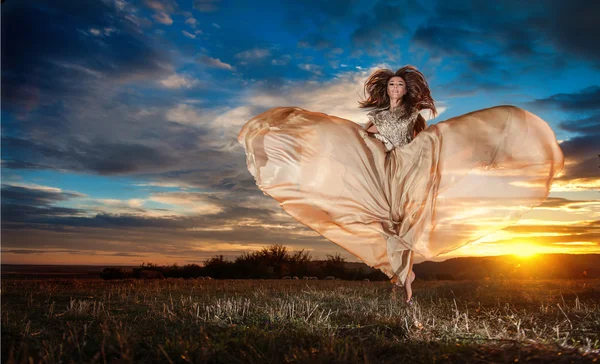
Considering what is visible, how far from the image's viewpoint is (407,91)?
7.16 m

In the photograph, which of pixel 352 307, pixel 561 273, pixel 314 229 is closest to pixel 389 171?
pixel 314 229

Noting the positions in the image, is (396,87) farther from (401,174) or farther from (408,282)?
(408,282)

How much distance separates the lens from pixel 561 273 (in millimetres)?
12500

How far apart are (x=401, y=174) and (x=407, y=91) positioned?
157 centimetres

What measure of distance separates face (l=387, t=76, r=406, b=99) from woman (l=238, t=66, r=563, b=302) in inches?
0.8

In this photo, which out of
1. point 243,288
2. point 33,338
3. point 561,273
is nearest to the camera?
point 33,338

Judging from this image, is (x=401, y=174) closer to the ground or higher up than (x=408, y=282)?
higher up

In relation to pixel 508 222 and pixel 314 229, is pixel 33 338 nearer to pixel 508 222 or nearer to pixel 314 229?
pixel 314 229

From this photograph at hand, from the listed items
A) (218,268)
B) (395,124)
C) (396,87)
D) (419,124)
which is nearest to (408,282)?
(395,124)

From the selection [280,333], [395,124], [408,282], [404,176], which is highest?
[395,124]

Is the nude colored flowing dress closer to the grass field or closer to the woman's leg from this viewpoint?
the woman's leg

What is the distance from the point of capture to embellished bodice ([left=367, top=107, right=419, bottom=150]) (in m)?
6.82

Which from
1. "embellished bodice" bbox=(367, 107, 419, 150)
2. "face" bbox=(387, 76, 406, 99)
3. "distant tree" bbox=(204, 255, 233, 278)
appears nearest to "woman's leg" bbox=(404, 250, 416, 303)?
"embellished bodice" bbox=(367, 107, 419, 150)

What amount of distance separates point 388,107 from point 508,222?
2.35 m
